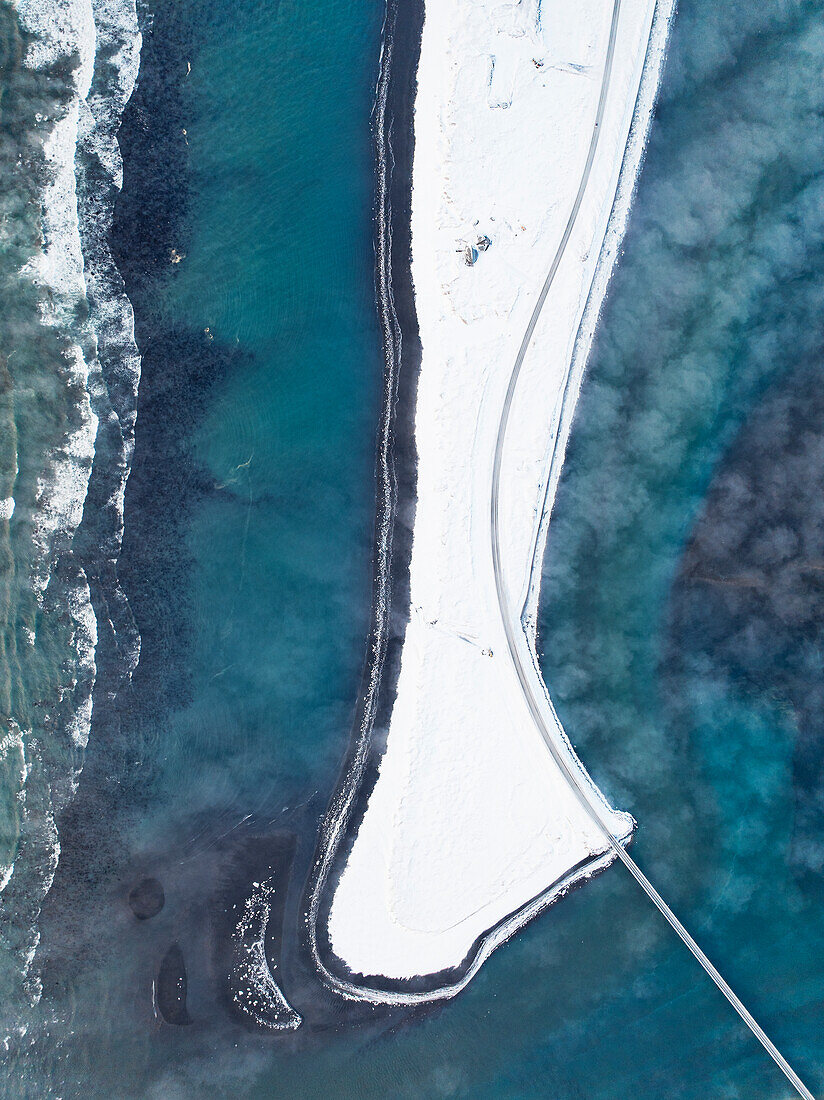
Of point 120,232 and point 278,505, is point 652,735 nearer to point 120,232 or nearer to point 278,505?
point 278,505

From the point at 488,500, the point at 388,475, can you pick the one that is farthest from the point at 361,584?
the point at 488,500

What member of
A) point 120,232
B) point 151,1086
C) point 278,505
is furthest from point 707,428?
point 151,1086

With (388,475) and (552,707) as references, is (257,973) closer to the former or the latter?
(552,707)

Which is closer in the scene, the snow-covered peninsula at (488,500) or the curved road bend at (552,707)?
the snow-covered peninsula at (488,500)

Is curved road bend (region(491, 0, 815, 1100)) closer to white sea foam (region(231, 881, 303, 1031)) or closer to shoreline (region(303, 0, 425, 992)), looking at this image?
shoreline (region(303, 0, 425, 992))

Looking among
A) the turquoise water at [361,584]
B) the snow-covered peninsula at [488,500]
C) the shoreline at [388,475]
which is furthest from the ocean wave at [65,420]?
the snow-covered peninsula at [488,500]

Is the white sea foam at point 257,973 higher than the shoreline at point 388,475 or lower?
lower

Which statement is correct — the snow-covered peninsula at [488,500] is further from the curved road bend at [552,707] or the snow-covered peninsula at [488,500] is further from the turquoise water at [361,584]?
the turquoise water at [361,584]

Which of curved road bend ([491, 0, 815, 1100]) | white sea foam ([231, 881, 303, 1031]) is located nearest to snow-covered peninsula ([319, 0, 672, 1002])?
curved road bend ([491, 0, 815, 1100])
